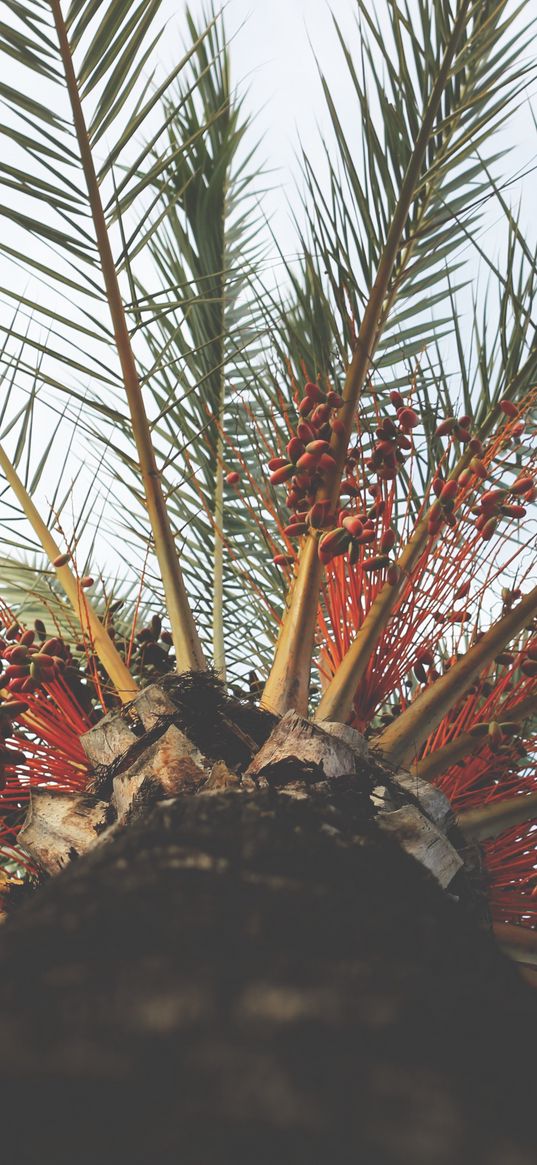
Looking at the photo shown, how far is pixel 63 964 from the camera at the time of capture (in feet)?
1.96

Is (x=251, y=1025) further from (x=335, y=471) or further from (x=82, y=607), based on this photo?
(x=82, y=607)

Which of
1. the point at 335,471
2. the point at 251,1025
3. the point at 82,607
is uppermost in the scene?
the point at 335,471

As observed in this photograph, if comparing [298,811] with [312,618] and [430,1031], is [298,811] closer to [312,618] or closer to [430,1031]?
[430,1031]

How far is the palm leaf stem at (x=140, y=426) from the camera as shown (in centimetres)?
196

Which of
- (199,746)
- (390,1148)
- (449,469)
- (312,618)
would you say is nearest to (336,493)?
(312,618)

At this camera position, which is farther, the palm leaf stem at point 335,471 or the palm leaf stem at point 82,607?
the palm leaf stem at point 82,607

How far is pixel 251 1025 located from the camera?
0.54 m

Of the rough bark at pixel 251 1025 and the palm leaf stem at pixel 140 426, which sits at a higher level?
the palm leaf stem at pixel 140 426

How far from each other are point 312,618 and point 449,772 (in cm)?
59

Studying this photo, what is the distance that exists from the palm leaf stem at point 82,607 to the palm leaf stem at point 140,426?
142 millimetres

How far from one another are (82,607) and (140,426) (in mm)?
439

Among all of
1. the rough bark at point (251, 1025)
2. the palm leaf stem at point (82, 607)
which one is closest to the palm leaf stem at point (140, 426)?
the palm leaf stem at point (82, 607)

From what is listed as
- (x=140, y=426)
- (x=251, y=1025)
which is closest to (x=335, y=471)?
(x=140, y=426)

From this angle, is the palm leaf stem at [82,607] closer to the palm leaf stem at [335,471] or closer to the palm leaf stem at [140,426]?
the palm leaf stem at [140,426]
